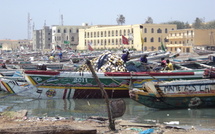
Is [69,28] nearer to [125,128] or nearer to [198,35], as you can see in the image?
[198,35]

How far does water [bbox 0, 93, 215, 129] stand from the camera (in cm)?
1423

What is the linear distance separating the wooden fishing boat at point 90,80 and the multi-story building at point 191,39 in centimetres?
5392

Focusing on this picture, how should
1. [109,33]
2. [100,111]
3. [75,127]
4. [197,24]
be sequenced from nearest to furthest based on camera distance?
[75,127] → [100,111] → [109,33] → [197,24]

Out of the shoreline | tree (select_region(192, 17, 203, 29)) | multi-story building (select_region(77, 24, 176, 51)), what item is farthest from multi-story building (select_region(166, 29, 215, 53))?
the shoreline

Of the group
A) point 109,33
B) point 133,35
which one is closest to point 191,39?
point 133,35

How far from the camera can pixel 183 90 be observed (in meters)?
15.9

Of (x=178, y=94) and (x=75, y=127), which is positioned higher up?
(x=178, y=94)

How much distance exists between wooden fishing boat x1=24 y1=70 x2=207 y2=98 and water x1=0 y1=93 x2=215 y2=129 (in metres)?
0.61

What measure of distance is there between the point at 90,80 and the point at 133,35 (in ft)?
219

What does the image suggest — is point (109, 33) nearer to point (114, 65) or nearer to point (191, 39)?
point (191, 39)

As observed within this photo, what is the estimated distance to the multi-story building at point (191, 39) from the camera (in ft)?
241

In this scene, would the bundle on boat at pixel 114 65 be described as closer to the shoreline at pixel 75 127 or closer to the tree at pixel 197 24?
the shoreline at pixel 75 127

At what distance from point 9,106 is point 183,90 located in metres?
8.39

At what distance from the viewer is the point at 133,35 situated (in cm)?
8531
